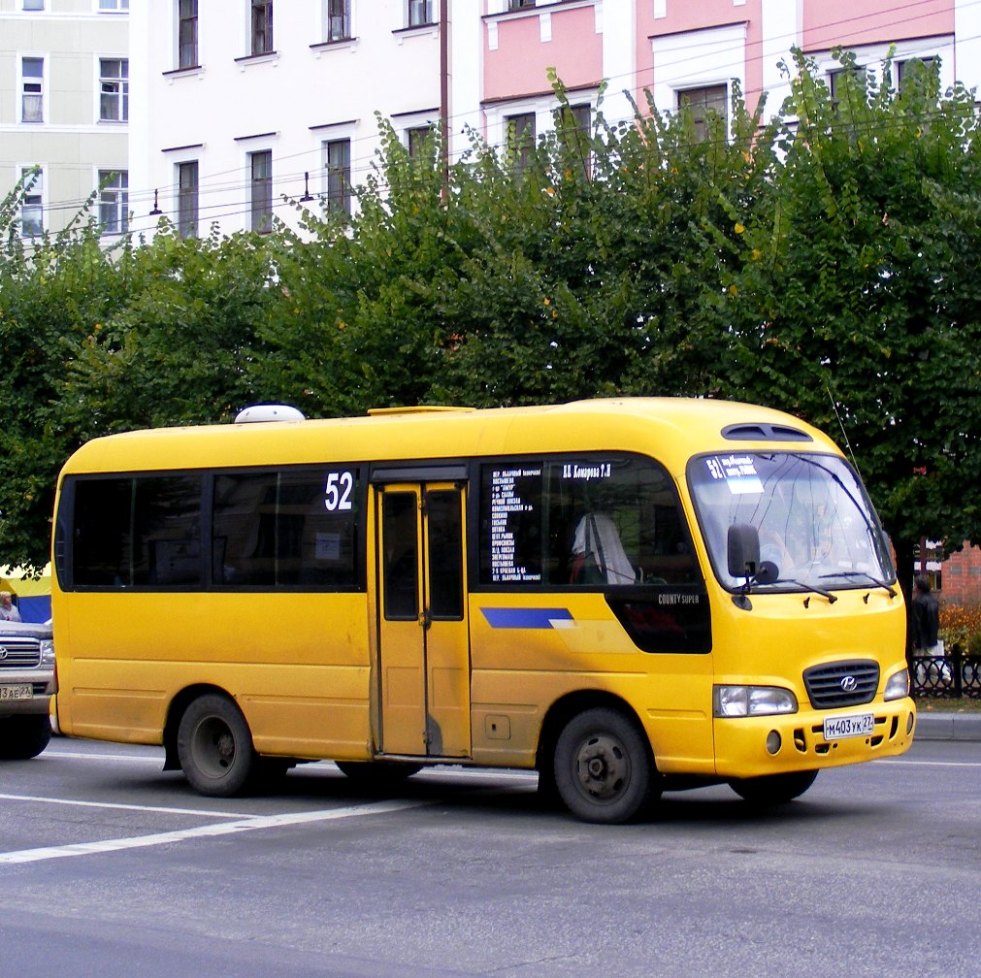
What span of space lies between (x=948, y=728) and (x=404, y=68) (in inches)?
818

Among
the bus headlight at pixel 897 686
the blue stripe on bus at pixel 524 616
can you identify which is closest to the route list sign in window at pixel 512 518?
the blue stripe on bus at pixel 524 616

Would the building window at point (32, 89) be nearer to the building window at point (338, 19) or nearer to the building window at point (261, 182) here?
the building window at point (261, 182)

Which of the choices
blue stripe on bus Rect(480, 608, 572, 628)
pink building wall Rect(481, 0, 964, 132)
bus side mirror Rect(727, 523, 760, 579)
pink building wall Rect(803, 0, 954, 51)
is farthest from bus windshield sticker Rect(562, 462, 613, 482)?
pink building wall Rect(803, 0, 954, 51)

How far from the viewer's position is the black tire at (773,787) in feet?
41.1

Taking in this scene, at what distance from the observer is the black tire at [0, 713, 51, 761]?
18.1 metres

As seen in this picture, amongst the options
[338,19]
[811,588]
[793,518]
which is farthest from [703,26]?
[811,588]

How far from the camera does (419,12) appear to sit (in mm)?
37125

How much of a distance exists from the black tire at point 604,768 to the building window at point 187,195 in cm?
3003

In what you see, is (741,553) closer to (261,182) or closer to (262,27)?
(261,182)

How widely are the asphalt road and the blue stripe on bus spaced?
50.8 inches

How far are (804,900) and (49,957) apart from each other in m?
3.53

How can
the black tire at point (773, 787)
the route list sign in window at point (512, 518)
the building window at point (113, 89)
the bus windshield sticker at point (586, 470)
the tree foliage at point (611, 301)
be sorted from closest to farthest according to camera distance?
the bus windshield sticker at point (586, 470)
the route list sign in window at point (512, 518)
the black tire at point (773, 787)
the tree foliage at point (611, 301)
the building window at point (113, 89)

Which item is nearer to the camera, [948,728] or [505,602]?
[505,602]

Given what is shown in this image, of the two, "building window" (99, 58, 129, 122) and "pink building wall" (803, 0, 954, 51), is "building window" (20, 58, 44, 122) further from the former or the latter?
"pink building wall" (803, 0, 954, 51)
